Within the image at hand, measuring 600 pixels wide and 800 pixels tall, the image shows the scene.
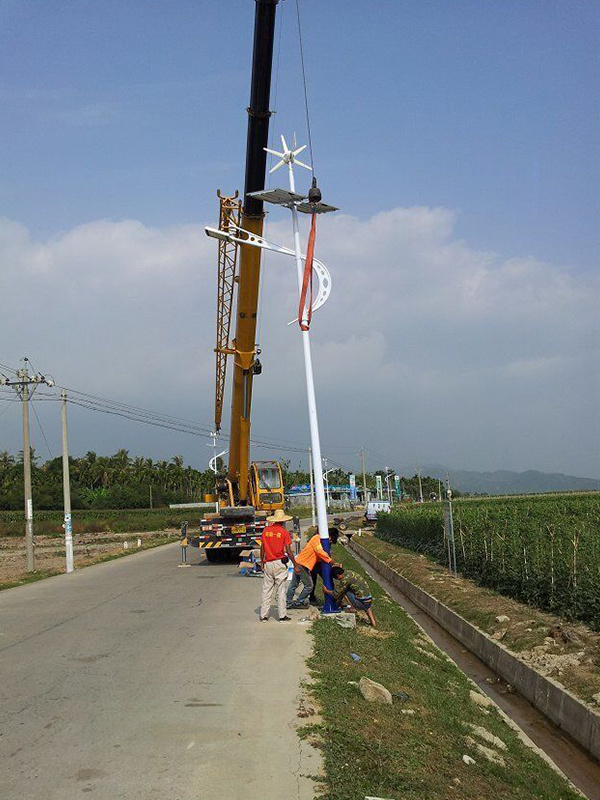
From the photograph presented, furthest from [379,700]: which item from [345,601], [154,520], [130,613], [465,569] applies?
[154,520]

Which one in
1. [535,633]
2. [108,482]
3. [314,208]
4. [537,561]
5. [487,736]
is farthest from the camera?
[108,482]

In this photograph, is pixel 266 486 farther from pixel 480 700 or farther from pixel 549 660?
pixel 480 700

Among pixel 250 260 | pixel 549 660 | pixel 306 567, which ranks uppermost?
pixel 250 260

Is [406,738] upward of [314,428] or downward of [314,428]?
downward

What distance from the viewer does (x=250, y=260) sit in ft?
64.3

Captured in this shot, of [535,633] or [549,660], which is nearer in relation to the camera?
[549,660]

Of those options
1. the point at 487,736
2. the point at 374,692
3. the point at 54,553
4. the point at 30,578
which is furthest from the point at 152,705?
the point at 54,553

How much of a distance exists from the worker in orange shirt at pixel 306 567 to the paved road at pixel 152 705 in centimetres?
94

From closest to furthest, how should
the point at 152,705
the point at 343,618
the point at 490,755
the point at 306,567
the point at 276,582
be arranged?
the point at 490,755 → the point at 152,705 → the point at 343,618 → the point at 276,582 → the point at 306,567

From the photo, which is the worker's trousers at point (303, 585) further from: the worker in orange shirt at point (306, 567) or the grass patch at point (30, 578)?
the grass patch at point (30, 578)

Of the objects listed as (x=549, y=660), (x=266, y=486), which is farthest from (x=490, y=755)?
(x=266, y=486)

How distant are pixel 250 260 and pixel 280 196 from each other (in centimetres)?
588

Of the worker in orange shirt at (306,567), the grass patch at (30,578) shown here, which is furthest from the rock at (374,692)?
the grass patch at (30,578)

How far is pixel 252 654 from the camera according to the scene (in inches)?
388
